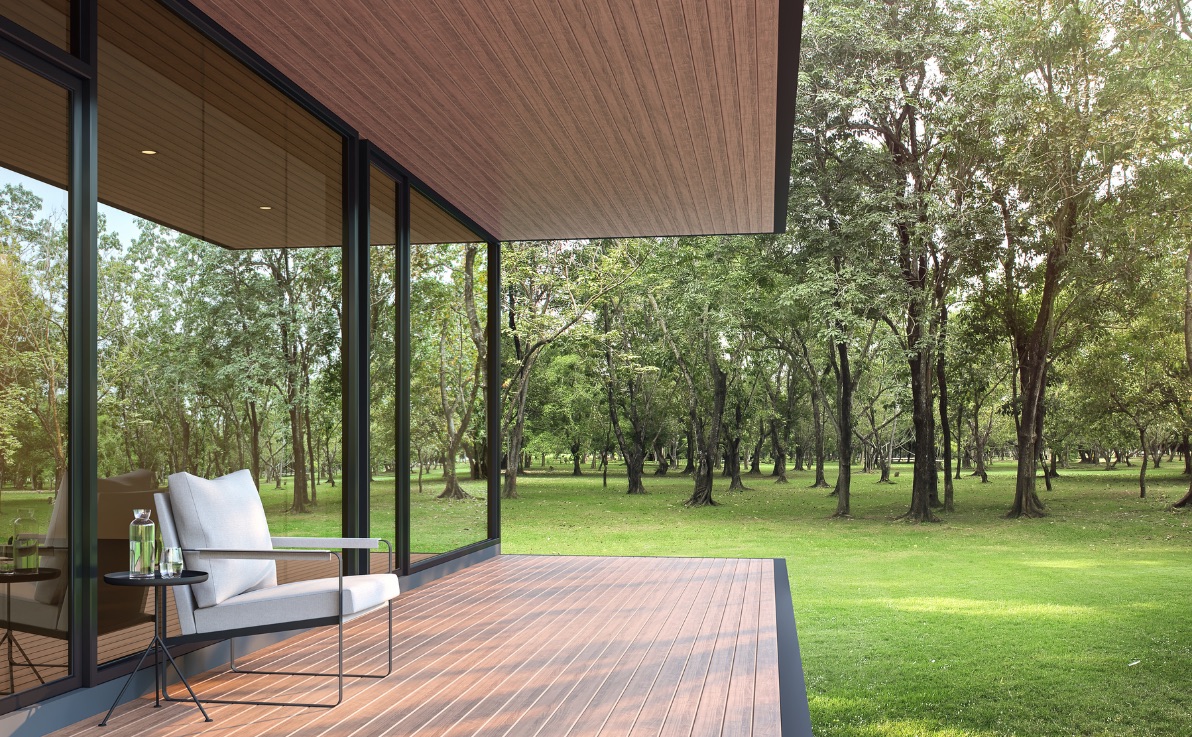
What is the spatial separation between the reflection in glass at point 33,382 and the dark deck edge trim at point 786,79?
9.75 ft

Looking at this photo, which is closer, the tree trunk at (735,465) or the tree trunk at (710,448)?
the tree trunk at (710,448)

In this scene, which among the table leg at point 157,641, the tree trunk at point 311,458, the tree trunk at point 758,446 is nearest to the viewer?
the table leg at point 157,641

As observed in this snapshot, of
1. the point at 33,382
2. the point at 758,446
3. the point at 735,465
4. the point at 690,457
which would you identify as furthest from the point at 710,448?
the point at 33,382

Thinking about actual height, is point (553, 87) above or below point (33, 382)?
above

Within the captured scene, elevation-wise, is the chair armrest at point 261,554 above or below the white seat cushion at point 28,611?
Result: above

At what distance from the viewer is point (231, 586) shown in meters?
3.92

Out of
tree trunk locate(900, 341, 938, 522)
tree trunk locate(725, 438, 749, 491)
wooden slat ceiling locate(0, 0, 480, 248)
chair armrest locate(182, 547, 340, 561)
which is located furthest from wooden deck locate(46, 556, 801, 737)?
tree trunk locate(725, 438, 749, 491)

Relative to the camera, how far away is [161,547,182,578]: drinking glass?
3.55 metres

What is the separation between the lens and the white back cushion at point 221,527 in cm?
380

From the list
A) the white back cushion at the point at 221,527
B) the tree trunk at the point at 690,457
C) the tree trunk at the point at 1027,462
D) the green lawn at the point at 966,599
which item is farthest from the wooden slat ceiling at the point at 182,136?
the tree trunk at the point at 690,457

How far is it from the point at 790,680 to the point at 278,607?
6.87ft

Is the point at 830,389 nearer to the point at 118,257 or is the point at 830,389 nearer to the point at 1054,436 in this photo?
the point at 1054,436

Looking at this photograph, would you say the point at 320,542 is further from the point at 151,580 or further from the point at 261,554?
the point at 151,580

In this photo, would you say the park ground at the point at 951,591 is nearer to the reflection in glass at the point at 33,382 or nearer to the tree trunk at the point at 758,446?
the reflection in glass at the point at 33,382
